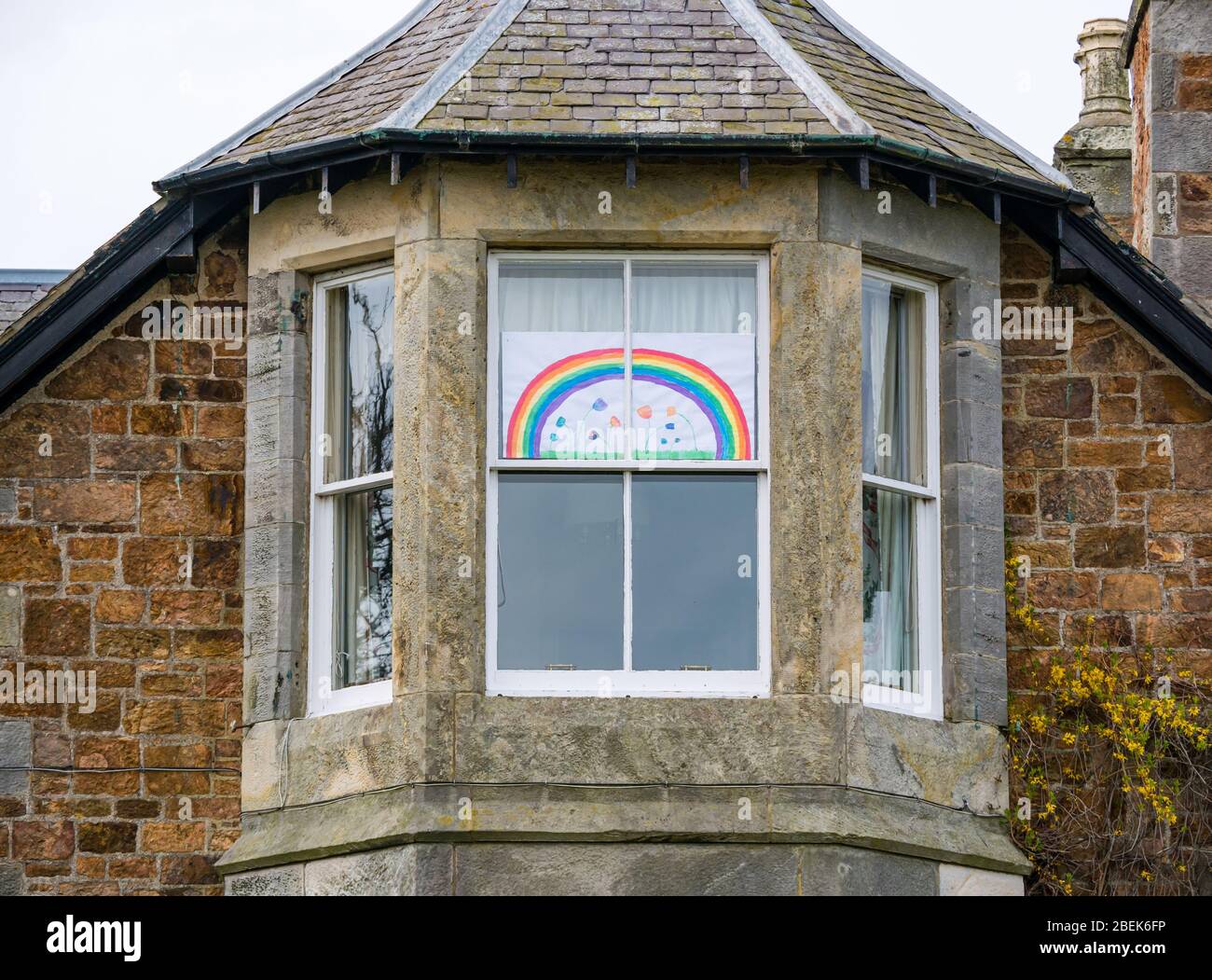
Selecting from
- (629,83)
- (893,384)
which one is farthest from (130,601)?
(893,384)

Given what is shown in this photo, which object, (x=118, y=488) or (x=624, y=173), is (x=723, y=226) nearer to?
(x=624, y=173)

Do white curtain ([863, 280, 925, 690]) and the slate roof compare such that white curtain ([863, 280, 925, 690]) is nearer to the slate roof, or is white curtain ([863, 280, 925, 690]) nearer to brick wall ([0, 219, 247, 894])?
the slate roof

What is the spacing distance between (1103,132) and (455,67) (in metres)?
10.1

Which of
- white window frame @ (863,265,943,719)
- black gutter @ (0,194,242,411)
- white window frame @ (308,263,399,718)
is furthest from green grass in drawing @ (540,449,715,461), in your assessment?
black gutter @ (0,194,242,411)

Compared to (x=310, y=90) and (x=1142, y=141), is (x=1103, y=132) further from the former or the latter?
(x=310, y=90)

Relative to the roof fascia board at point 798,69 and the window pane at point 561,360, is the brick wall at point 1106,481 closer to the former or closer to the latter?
the roof fascia board at point 798,69

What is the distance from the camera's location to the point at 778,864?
9625 millimetres

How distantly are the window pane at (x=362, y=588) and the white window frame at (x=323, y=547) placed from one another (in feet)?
0.11

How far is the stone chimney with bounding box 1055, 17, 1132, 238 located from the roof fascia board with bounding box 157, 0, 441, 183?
736cm

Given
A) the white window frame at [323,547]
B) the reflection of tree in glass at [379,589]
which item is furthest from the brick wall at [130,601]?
the reflection of tree in glass at [379,589]

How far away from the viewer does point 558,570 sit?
10.1m

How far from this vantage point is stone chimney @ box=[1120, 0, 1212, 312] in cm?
1195

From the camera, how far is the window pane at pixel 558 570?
395 inches
